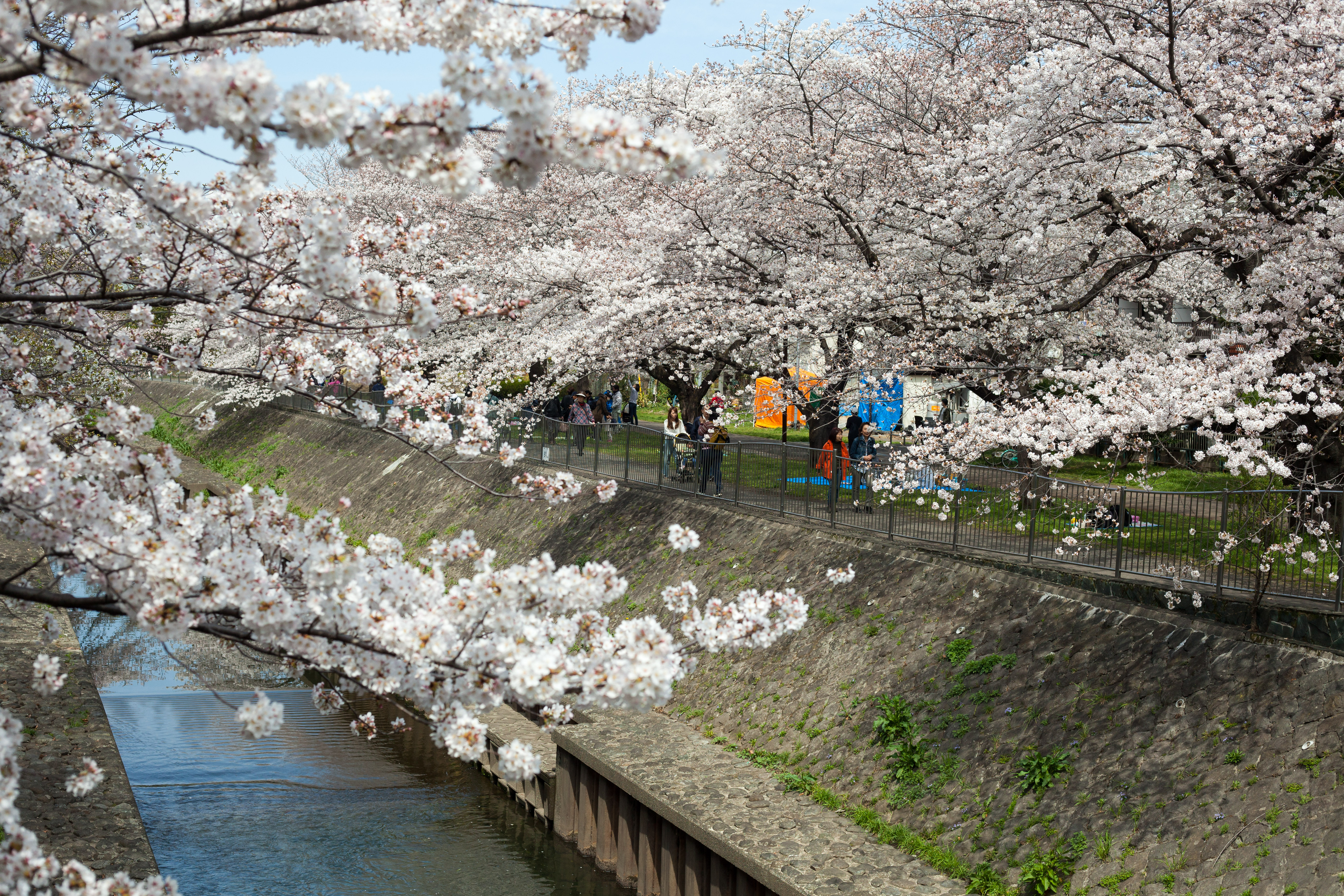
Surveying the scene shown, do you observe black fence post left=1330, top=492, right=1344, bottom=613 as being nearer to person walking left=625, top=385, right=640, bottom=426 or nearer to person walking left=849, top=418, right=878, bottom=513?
person walking left=849, top=418, right=878, bottom=513

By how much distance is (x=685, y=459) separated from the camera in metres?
18.6

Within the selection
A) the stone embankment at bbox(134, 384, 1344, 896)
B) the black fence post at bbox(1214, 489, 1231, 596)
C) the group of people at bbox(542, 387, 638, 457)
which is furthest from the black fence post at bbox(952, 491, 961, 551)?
the group of people at bbox(542, 387, 638, 457)

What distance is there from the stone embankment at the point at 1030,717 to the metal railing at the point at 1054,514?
1.20ft

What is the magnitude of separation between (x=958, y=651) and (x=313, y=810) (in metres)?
7.69

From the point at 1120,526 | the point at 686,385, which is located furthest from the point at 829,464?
the point at 686,385

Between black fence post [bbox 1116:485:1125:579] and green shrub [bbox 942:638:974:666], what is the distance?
165 centimetres

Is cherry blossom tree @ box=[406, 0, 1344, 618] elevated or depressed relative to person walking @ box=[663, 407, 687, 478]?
elevated

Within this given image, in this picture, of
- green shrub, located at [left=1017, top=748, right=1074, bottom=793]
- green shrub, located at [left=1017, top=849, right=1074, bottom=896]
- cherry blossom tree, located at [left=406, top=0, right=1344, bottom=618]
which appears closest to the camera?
green shrub, located at [left=1017, top=849, right=1074, bottom=896]

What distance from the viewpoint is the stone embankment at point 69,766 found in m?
8.43

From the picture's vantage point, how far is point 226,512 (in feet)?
16.6

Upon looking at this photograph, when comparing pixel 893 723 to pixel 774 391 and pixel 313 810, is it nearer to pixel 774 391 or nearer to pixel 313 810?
pixel 313 810

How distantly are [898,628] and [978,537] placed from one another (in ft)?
4.59

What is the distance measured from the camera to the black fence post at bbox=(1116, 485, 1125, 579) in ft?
33.6

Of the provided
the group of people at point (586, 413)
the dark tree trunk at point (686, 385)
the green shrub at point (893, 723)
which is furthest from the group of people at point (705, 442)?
the green shrub at point (893, 723)
